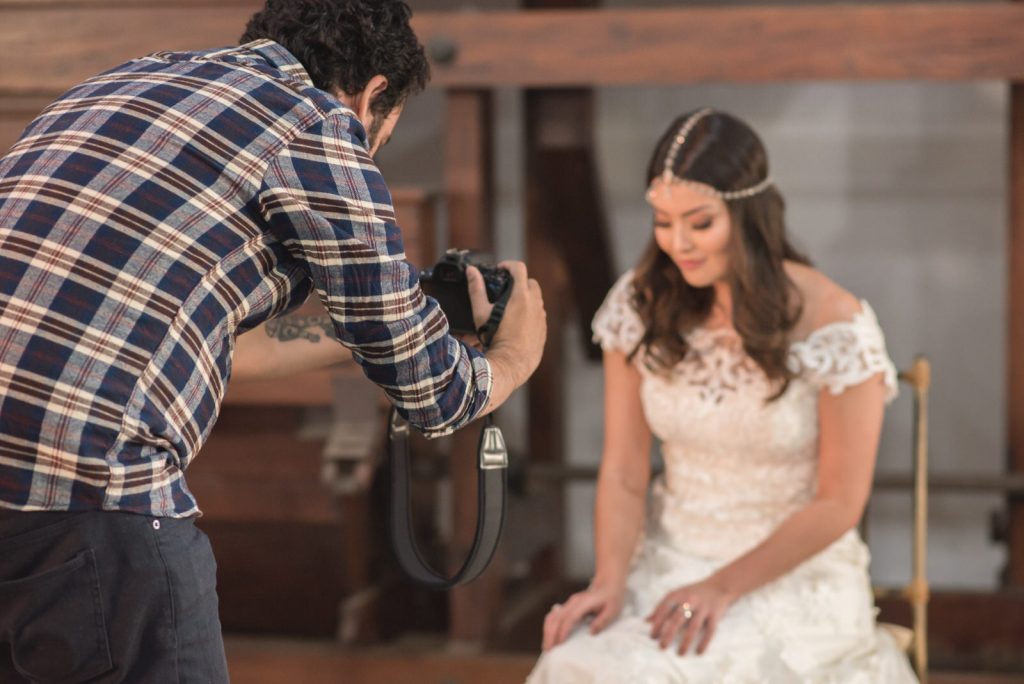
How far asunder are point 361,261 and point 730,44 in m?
2.05

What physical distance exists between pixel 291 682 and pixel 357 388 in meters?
0.83

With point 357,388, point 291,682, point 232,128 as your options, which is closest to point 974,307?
point 357,388

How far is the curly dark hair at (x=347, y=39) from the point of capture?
1.67 meters

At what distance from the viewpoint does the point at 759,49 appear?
3.38 metres

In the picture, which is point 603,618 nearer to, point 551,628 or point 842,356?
point 551,628

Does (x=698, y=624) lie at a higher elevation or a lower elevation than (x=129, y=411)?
lower

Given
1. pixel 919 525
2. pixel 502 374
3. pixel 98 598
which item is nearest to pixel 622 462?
pixel 919 525

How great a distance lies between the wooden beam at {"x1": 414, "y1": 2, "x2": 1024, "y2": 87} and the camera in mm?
3316

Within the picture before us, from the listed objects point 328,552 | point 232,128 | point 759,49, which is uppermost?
point 759,49

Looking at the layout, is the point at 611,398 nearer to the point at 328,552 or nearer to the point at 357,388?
the point at 357,388

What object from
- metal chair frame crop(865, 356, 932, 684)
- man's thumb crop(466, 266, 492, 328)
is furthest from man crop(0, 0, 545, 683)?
metal chair frame crop(865, 356, 932, 684)

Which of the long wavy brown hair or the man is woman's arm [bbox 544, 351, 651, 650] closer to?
the long wavy brown hair

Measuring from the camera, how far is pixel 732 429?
2676 mm

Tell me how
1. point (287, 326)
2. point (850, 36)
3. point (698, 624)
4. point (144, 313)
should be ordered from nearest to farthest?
point (144, 313) < point (287, 326) < point (698, 624) < point (850, 36)
